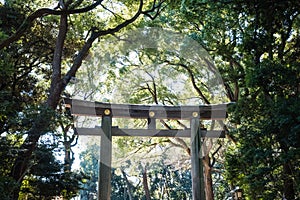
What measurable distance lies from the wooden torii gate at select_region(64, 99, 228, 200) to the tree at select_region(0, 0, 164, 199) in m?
0.79

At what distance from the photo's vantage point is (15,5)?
7.28 m

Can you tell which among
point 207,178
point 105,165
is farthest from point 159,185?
point 105,165

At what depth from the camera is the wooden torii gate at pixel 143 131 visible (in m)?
5.07

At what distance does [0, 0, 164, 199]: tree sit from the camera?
528 centimetres

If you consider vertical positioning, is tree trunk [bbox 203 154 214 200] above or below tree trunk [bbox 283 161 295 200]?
above

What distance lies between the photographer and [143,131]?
5590 mm

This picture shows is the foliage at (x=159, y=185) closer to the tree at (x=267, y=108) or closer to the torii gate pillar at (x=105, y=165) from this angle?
the torii gate pillar at (x=105, y=165)

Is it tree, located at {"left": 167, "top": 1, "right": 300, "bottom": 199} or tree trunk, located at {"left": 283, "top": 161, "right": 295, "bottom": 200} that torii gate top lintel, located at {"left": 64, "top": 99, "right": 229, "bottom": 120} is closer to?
tree, located at {"left": 167, "top": 1, "right": 300, "bottom": 199}

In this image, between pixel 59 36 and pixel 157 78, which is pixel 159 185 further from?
pixel 59 36

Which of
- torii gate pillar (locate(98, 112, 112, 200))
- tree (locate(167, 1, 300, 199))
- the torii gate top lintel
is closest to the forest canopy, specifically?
tree (locate(167, 1, 300, 199))

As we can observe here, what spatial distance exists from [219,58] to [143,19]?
2.12 meters

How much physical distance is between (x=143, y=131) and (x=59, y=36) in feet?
10.1

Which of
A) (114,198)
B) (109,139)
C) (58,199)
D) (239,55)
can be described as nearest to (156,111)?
(109,139)

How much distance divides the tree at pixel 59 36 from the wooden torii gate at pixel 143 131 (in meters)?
0.79
